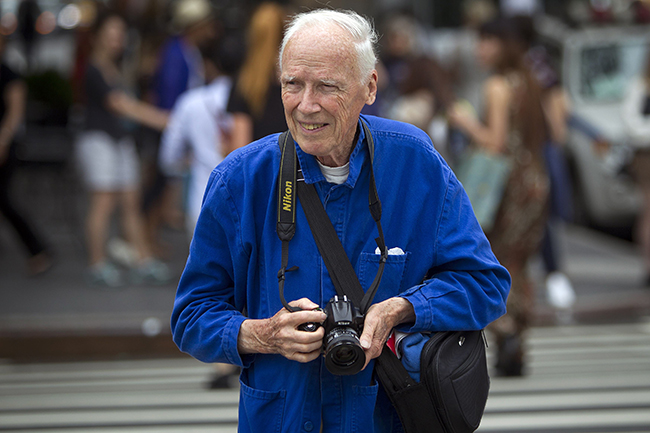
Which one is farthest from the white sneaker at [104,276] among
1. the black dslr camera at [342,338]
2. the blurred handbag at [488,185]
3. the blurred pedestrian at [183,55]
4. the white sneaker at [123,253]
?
the black dslr camera at [342,338]

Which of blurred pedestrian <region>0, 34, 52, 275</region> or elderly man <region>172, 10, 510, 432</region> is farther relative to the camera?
blurred pedestrian <region>0, 34, 52, 275</region>

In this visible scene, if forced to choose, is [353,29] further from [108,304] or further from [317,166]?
[108,304]

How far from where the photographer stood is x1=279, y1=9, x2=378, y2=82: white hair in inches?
89.1

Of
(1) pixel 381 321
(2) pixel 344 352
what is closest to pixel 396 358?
(1) pixel 381 321

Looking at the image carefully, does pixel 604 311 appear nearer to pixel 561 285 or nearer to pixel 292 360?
pixel 561 285

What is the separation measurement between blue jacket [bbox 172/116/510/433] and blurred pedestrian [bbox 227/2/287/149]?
116 inches

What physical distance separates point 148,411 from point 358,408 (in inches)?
135

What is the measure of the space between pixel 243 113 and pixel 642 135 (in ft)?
16.7

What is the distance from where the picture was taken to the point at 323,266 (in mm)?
2311

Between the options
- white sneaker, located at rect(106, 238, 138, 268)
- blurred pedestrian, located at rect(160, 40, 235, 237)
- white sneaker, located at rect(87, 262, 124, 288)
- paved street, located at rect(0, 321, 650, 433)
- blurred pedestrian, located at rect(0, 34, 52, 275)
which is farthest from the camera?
white sneaker, located at rect(106, 238, 138, 268)

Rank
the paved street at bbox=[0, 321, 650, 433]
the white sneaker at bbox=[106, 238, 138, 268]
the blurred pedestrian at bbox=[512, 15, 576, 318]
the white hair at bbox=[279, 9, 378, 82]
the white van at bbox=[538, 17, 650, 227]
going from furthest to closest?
the white van at bbox=[538, 17, 650, 227], the white sneaker at bbox=[106, 238, 138, 268], the blurred pedestrian at bbox=[512, 15, 576, 318], the paved street at bbox=[0, 321, 650, 433], the white hair at bbox=[279, 9, 378, 82]

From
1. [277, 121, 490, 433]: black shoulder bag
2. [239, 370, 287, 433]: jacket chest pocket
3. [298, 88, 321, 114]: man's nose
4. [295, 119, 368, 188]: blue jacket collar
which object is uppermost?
[298, 88, 321, 114]: man's nose

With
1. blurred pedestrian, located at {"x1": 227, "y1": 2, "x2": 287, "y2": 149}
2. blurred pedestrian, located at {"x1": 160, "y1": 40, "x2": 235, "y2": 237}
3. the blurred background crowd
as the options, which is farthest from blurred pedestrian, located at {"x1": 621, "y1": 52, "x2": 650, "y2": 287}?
blurred pedestrian, located at {"x1": 227, "y1": 2, "x2": 287, "y2": 149}

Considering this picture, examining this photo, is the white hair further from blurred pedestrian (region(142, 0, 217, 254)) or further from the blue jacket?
blurred pedestrian (region(142, 0, 217, 254))
